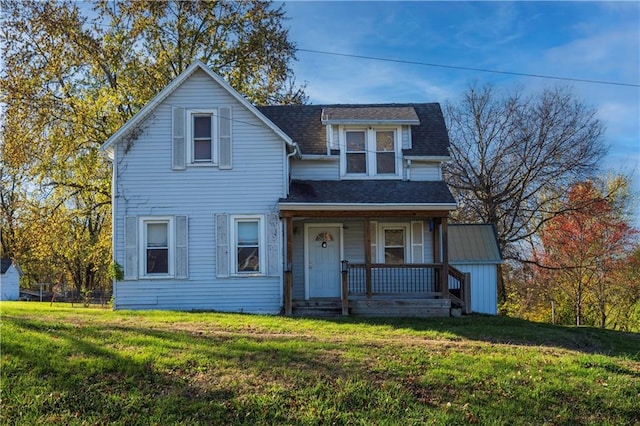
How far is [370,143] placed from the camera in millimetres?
16484

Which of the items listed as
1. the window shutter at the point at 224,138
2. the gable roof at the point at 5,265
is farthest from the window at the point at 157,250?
the gable roof at the point at 5,265

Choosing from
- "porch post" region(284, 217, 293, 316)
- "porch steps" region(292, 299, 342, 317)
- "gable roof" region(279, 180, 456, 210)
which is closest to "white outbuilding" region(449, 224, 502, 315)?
"gable roof" region(279, 180, 456, 210)

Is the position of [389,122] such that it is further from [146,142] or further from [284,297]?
[146,142]

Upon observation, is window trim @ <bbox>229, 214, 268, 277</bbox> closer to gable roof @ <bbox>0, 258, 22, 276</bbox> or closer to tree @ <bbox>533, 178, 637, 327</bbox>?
tree @ <bbox>533, 178, 637, 327</bbox>

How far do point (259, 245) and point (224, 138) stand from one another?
3.04m

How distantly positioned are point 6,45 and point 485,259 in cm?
1996

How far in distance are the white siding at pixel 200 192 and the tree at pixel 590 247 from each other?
15.7 m

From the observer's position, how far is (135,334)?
957 cm

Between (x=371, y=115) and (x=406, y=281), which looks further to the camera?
(x=371, y=115)

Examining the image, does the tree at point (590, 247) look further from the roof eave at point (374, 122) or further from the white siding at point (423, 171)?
the roof eave at point (374, 122)

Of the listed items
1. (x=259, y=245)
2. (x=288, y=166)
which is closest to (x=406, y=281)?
(x=259, y=245)

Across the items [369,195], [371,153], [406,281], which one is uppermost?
[371,153]

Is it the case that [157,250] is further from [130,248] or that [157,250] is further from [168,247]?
[130,248]

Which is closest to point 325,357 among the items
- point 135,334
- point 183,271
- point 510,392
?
point 510,392
